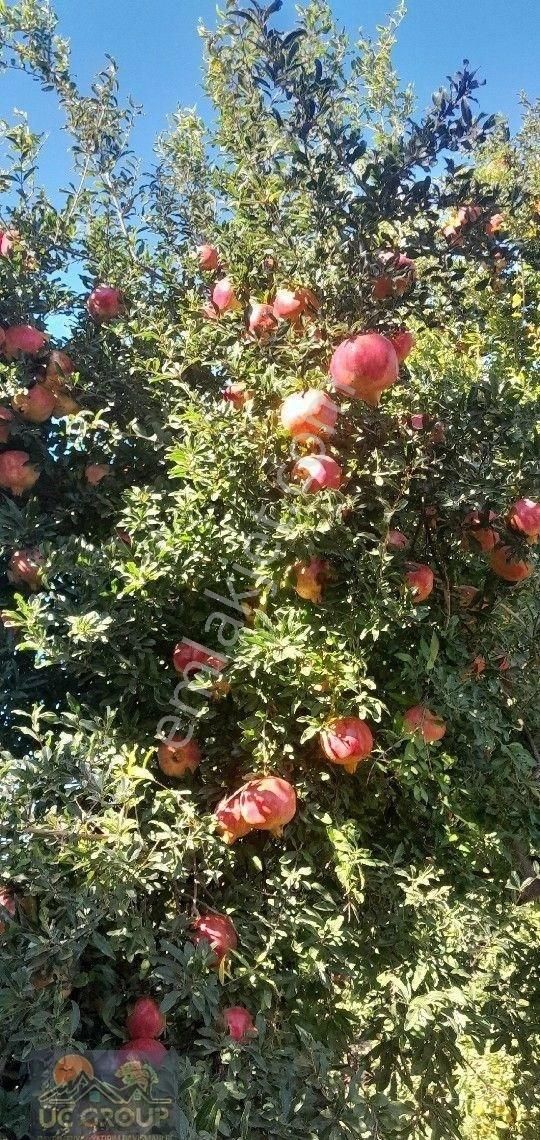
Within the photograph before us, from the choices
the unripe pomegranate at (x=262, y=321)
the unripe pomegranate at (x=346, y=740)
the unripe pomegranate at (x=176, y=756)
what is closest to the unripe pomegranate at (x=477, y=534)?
the unripe pomegranate at (x=346, y=740)

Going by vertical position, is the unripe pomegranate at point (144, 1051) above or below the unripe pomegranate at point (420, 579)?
below

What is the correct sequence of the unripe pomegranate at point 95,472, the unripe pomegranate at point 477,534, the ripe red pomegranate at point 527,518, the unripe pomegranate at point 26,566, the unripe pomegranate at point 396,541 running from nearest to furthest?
1. the unripe pomegranate at point 396,541
2. the ripe red pomegranate at point 527,518
3. the unripe pomegranate at point 477,534
4. the unripe pomegranate at point 26,566
5. the unripe pomegranate at point 95,472

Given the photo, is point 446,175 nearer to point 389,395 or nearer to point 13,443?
point 389,395

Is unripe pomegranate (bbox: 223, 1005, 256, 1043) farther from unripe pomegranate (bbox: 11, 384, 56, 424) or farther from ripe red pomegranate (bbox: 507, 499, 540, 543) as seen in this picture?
unripe pomegranate (bbox: 11, 384, 56, 424)

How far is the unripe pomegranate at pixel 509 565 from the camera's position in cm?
256

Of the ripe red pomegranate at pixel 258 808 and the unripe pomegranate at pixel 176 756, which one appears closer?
the ripe red pomegranate at pixel 258 808

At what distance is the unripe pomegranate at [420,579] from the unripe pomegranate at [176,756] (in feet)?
2.77

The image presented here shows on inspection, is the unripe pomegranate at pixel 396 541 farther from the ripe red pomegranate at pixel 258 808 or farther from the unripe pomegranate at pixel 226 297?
the unripe pomegranate at pixel 226 297

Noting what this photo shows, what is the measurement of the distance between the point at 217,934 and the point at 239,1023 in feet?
0.73

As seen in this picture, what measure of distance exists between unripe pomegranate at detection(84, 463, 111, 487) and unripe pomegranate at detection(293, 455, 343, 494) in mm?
928

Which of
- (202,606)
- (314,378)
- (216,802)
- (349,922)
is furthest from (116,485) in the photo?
(349,922)

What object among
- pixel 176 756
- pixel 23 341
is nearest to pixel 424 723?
pixel 176 756

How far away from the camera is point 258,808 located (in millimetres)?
2230

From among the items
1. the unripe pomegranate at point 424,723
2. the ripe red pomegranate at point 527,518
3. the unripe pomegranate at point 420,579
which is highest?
the ripe red pomegranate at point 527,518
